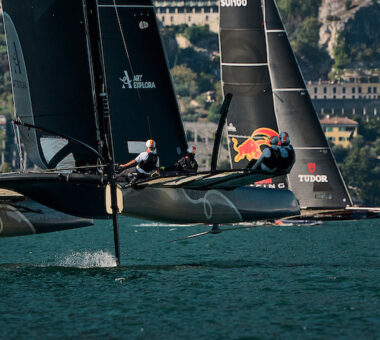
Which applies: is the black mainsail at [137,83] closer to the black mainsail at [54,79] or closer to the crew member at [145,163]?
the black mainsail at [54,79]

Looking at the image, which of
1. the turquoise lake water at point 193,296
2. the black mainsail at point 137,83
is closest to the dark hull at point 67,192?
the turquoise lake water at point 193,296

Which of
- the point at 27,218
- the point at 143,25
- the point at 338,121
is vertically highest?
the point at 143,25

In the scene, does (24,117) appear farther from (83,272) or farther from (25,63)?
(83,272)

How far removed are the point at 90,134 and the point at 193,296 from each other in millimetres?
5046

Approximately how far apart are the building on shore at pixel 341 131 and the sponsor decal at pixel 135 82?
15659 cm

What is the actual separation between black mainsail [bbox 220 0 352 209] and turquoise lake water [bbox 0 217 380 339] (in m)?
8.00

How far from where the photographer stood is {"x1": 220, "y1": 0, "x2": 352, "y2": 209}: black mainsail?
120 ft

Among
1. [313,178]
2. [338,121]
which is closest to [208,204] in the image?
[313,178]

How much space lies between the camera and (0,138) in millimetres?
186750

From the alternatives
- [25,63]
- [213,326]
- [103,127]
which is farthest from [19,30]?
[213,326]

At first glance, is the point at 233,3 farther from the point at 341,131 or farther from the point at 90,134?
the point at 341,131

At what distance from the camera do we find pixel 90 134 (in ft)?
76.0

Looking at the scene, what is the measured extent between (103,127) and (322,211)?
1608cm

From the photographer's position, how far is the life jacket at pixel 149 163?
22.5 meters
